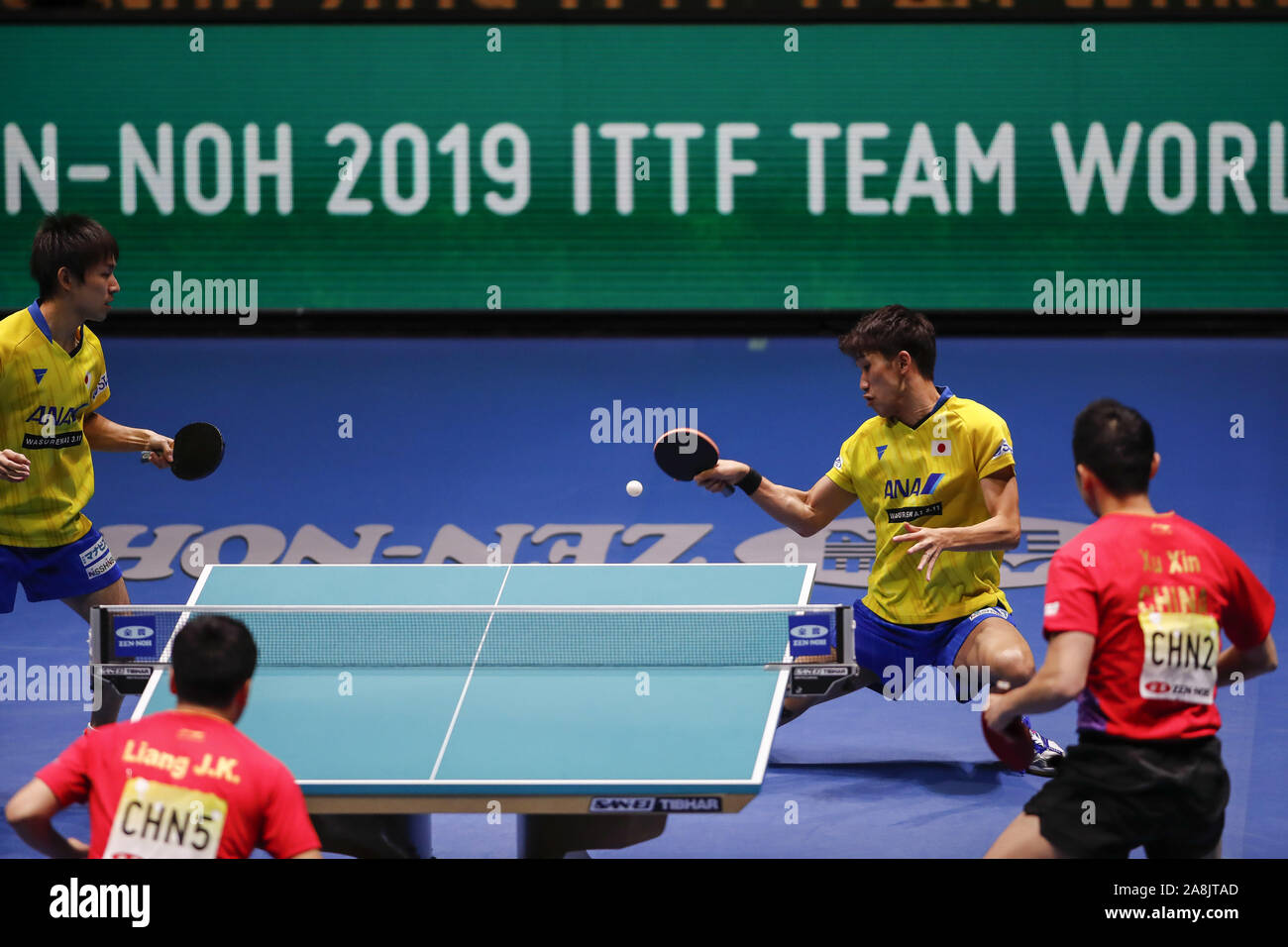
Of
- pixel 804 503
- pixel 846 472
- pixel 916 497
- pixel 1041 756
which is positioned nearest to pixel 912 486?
pixel 916 497

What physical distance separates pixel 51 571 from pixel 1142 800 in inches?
156

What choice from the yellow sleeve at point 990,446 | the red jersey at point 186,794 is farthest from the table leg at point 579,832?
the yellow sleeve at point 990,446

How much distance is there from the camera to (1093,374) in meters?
11.5

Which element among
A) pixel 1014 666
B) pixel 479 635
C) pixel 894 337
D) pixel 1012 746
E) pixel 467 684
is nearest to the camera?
pixel 1012 746

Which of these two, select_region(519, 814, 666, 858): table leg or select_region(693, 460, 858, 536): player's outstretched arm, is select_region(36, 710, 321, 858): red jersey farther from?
select_region(693, 460, 858, 536): player's outstretched arm

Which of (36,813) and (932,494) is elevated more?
(932,494)

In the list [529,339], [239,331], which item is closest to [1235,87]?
A: [529,339]

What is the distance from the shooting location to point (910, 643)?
5559mm

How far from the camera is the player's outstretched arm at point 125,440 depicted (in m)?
5.85

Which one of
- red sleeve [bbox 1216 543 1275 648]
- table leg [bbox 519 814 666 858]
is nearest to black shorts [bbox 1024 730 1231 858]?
red sleeve [bbox 1216 543 1275 648]

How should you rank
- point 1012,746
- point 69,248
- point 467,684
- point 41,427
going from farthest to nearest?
point 41,427 → point 69,248 → point 467,684 → point 1012,746

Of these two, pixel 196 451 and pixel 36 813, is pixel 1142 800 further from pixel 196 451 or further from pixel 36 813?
pixel 196 451

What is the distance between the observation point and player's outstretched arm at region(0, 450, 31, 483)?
5.35 m

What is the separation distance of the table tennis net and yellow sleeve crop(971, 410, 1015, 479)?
104 cm
